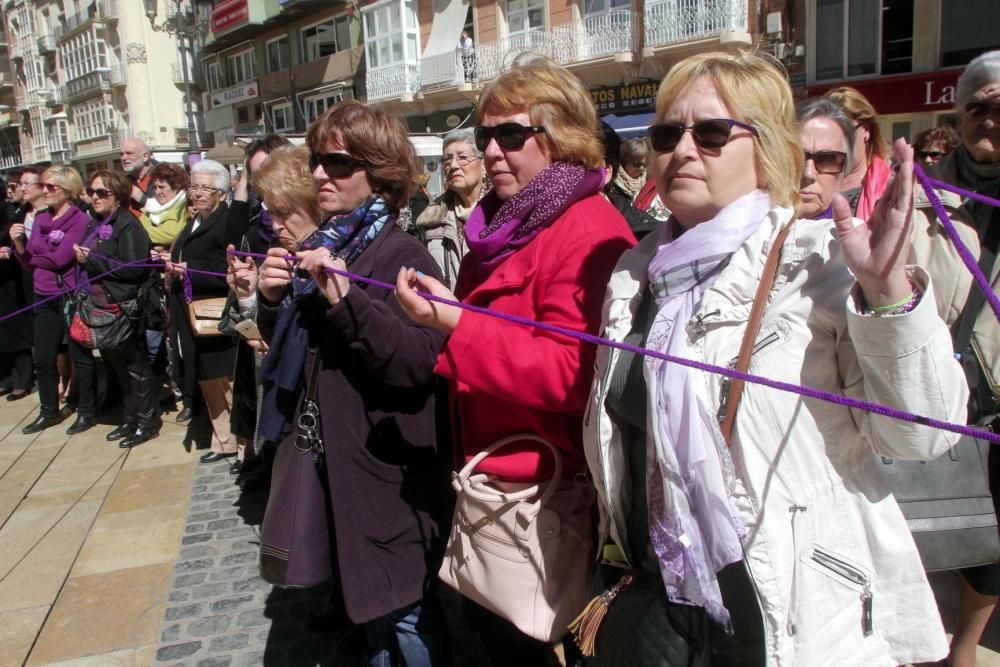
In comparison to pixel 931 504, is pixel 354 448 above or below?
above

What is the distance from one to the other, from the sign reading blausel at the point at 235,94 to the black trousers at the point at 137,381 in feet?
95.4

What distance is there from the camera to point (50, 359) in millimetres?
6508

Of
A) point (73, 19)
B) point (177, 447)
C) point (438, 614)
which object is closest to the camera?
point (438, 614)

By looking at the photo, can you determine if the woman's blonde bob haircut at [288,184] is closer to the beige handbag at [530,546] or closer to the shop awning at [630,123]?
the beige handbag at [530,546]

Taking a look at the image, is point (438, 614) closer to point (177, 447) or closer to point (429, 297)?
point (429, 297)

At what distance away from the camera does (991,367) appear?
7.57 feet

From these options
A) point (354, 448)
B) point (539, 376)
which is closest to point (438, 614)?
point (354, 448)

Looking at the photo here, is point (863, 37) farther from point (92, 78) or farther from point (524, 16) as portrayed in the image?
point (92, 78)

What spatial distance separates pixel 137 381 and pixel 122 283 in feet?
2.76

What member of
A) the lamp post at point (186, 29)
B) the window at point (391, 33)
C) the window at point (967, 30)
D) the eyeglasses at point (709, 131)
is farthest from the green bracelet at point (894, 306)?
the lamp post at point (186, 29)

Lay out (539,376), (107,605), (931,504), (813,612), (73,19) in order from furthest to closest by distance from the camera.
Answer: (73,19) < (107,605) < (931,504) < (539,376) < (813,612)

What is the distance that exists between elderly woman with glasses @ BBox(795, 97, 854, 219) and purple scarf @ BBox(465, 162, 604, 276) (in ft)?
2.93

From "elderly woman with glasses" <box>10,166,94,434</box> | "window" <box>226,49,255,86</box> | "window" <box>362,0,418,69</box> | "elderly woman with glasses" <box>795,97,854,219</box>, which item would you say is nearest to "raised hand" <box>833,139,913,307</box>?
"elderly woman with glasses" <box>795,97,854,219</box>

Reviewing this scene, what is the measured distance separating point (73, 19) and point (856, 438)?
171 ft
